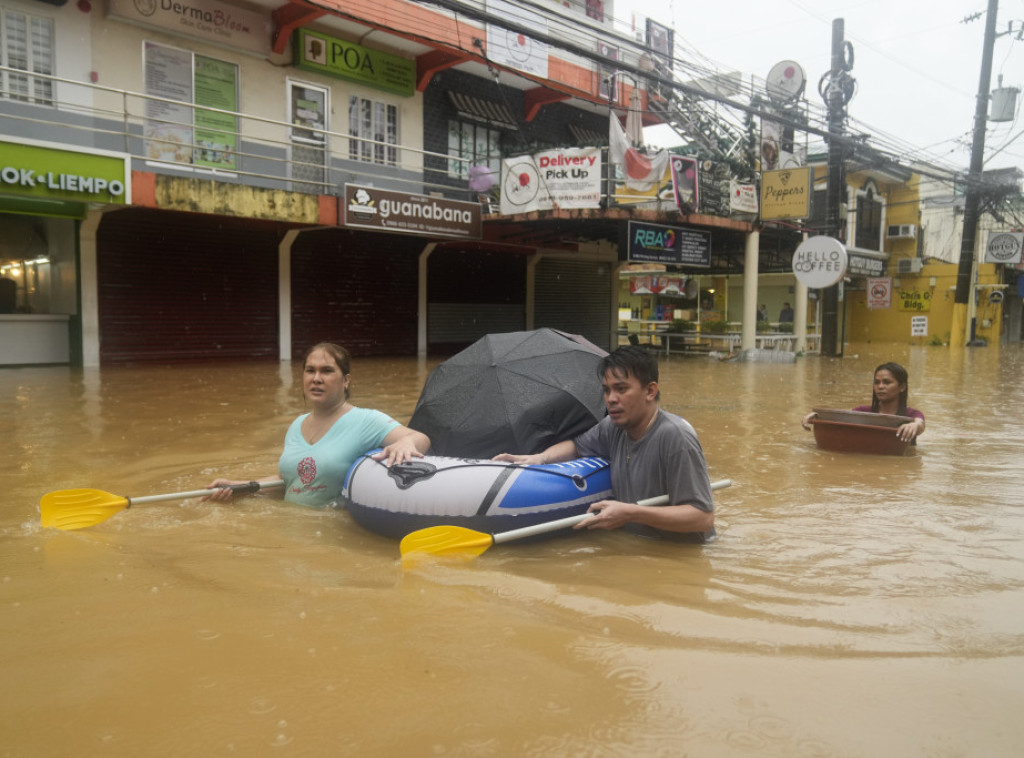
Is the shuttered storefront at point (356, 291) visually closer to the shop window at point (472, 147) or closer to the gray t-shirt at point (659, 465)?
the shop window at point (472, 147)

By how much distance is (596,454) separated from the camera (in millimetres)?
4863

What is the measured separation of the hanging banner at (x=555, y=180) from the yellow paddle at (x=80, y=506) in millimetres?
13244

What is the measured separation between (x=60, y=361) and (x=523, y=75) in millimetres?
11284

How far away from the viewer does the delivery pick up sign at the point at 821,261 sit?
1758 centimetres

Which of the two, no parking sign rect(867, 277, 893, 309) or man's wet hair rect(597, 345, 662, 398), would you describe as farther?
no parking sign rect(867, 277, 893, 309)

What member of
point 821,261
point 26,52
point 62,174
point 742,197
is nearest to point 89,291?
point 62,174

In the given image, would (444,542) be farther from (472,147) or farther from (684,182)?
(472,147)

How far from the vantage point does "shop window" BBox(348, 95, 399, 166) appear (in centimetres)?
A: 1720

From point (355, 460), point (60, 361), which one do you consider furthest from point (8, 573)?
point (60, 361)

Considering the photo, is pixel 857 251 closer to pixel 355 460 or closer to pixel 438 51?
pixel 438 51

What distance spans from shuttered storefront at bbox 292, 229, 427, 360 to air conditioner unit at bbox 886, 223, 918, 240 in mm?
23067

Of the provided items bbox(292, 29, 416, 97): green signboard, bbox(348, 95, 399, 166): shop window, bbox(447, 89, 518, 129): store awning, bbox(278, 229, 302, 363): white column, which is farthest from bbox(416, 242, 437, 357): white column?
bbox(292, 29, 416, 97): green signboard

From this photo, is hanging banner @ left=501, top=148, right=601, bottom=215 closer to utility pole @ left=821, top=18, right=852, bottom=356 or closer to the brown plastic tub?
utility pole @ left=821, top=18, right=852, bottom=356

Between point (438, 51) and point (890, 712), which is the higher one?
point (438, 51)
